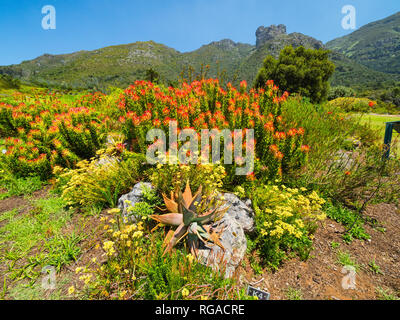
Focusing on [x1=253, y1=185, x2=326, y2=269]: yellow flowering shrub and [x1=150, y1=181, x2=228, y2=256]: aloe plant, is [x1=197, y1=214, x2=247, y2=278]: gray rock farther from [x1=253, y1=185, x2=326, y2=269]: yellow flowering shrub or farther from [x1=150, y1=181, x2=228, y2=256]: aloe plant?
[x1=253, y1=185, x2=326, y2=269]: yellow flowering shrub

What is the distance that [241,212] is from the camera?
98.1 inches

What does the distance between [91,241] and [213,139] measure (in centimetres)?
229

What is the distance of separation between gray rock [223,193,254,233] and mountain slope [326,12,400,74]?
456ft

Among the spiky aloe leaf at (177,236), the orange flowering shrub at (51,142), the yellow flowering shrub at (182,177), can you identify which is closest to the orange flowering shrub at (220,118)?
the yellow flowering shrub at (182,177)

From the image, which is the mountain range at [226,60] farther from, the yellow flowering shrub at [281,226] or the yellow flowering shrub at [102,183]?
the yellow flowering shrub at [281,226]

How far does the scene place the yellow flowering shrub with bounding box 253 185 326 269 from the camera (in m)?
2.12

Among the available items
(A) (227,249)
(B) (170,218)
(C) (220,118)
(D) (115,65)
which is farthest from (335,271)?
(D) (115,65)

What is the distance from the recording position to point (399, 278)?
201 cm

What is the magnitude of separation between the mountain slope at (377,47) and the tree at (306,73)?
122m

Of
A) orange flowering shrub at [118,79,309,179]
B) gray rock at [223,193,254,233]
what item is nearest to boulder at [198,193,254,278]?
gray rock at [223,193,254,233]

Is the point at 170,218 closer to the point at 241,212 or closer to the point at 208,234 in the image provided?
the point at 208,234

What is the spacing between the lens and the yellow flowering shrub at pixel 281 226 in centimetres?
212
